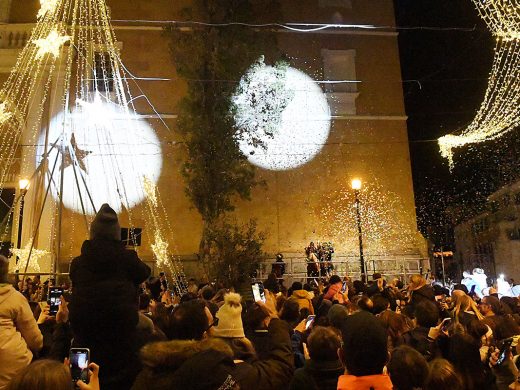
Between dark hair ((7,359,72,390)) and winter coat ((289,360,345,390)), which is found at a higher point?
dark hair ((7,359,72,390))

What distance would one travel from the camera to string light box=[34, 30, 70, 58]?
17422 mm

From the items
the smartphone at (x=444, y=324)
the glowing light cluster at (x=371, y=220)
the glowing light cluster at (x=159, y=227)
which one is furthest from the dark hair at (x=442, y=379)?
the glowing light cluster at (x=371, y=220)

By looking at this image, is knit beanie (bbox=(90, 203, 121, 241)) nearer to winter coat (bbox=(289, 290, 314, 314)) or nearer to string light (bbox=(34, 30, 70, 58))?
winter coat (bbox=(289, 290, 314, 314))

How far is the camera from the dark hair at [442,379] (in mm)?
2990

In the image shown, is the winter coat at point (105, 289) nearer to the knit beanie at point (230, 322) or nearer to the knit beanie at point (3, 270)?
the knit beanie at point (3, 270)

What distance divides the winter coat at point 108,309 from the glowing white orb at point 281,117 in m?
16.1

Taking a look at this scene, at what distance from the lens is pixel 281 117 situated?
21.4m

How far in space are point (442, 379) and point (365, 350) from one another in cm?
49

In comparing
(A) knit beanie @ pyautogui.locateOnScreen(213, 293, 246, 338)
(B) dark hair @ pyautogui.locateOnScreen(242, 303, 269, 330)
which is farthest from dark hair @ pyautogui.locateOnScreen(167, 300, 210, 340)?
(B) dark hair @ pyautogui.locateOnScreen(242, 303, 269, 330)

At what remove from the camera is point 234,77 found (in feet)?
63.9

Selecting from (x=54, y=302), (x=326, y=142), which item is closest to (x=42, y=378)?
(x=54, y=302)

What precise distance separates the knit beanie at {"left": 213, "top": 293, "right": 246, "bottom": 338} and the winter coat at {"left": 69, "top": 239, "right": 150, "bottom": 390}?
0.70 m

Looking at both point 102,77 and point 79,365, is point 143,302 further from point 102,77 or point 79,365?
point 102,77

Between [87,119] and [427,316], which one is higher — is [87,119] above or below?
above
